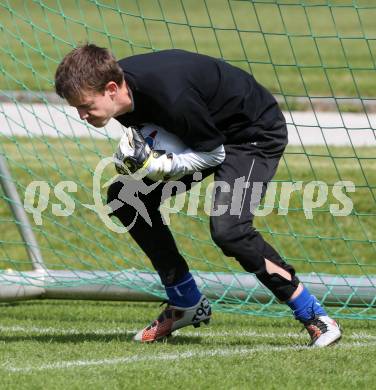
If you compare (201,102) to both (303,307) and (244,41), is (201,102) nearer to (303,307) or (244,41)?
(303,307)

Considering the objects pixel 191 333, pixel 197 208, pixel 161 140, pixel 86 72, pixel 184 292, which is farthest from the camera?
pixel 197 208

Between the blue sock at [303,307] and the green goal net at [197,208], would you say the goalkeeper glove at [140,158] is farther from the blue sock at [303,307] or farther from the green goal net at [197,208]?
the green goal net at [197,208]

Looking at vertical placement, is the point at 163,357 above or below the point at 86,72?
below

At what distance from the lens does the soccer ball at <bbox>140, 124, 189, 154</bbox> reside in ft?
15.8

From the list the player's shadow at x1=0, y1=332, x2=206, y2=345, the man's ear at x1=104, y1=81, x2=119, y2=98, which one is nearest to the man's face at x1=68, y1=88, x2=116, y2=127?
the man's ear at x1=104, y1=81, x2=119, y2=98

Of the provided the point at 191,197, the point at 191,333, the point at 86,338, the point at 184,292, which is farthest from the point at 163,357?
the point at 191,197

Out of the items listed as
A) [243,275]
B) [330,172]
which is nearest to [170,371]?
[243,275]

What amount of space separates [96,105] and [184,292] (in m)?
1.13

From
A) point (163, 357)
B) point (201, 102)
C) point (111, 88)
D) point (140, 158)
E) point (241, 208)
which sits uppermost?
point (111, 88)

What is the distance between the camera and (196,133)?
4.68m

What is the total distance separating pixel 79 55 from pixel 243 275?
189 cm

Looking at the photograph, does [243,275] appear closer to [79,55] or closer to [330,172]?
[79,55]

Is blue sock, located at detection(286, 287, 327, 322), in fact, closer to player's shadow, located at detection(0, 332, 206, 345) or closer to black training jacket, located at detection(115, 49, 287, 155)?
player's shadow, located at detection(0, 332, 206, 345)

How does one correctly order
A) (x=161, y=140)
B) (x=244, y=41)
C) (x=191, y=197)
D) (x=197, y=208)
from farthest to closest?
(x=244, y=41), (x=197, y=208), (x=191, y=197), (x=161, y=140)
